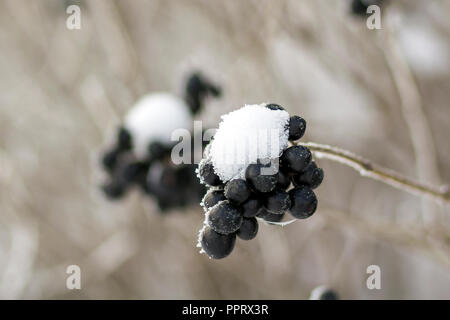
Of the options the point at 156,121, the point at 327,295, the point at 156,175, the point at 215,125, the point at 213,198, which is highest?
the point at 215,125

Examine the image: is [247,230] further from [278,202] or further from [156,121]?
[156,121]

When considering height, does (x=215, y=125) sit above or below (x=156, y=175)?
above

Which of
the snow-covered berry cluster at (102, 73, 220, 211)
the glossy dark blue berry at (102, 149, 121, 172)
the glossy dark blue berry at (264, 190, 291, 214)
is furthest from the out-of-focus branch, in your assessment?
the glossy dark blue berry at (102, 149, 121, 172)

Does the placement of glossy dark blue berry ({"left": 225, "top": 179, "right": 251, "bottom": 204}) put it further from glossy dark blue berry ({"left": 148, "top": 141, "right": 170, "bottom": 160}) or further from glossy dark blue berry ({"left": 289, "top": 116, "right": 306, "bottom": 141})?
glossy dark blue berry ({"left": 148, "top": 141, "right": 170, "bottom": 160})

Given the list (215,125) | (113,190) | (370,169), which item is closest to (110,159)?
(113,190)

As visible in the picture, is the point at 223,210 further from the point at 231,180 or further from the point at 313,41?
the point at 313,41
